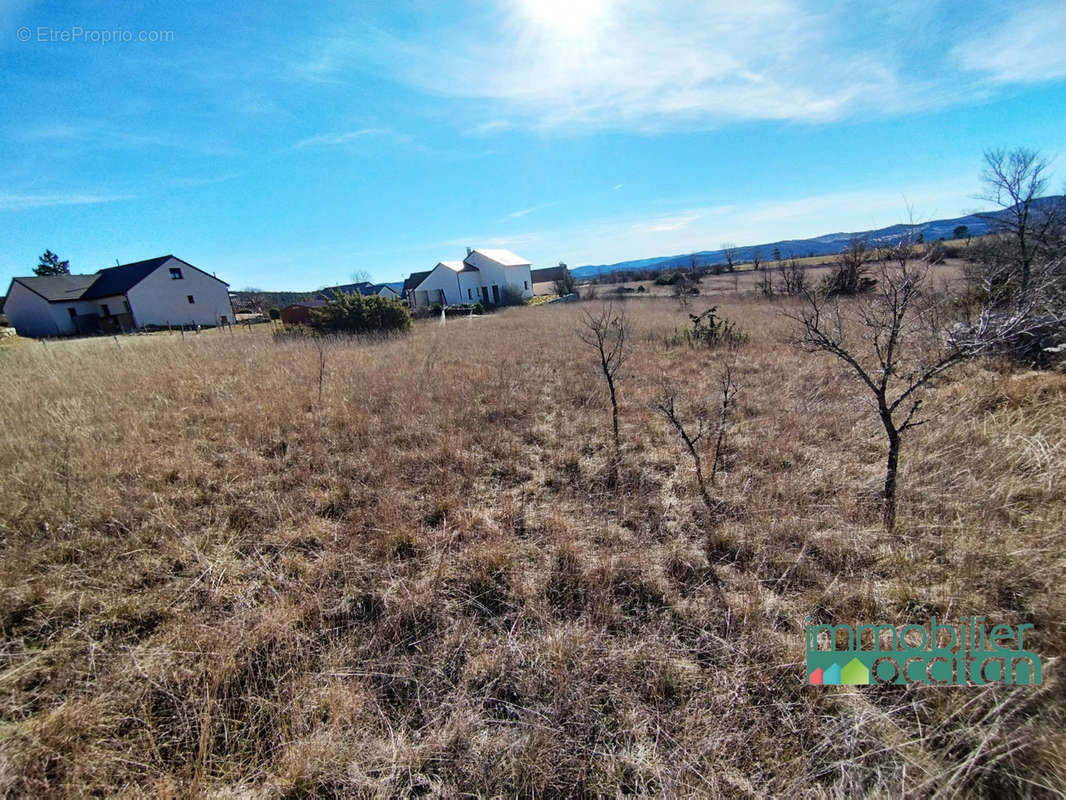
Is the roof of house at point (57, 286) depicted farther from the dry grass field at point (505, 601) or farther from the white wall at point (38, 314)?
the dry grass field at point (505, 601)

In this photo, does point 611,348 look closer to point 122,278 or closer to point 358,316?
point 358,316

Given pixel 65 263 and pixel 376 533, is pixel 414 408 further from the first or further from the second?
pixel 65 263

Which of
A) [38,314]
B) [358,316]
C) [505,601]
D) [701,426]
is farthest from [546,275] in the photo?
[505,601]

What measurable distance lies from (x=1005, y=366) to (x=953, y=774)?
23.7 feet

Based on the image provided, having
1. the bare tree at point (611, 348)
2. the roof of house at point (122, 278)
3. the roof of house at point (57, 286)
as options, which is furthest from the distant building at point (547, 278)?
the roof of house at point (57, 286)

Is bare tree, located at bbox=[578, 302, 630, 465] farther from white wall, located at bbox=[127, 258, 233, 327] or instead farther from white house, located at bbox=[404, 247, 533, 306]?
white wall, located at bbox=[127, 258, 233, 327]

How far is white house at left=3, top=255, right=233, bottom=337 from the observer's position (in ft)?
84.9

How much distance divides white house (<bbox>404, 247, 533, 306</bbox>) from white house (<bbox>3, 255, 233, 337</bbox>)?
17454 mm

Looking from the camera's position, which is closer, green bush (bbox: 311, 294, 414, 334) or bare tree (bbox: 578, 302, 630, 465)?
bare tree (bbox: 578, 302, 630, 465)

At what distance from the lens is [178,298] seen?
91.9ft

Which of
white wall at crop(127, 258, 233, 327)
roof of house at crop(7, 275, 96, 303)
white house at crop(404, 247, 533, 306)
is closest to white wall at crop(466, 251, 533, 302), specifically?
white house at crop(404, 247, 533, 306)

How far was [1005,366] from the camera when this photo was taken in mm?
5699

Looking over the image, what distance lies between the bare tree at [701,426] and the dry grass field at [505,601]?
214 mm

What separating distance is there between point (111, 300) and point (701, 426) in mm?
38968
